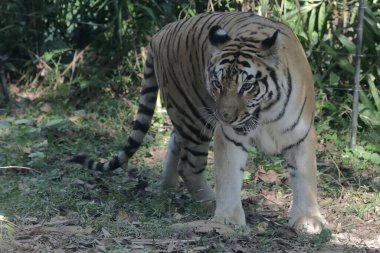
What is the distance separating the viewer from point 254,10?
7539 millimetres

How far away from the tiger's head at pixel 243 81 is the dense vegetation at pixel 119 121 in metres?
0.70

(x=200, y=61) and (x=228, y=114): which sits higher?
(x=200, y=61)

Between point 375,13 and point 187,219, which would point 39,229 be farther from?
point 375,13

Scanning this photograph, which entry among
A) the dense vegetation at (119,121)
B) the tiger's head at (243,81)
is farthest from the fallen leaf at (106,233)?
the tiger's head at (243,81)

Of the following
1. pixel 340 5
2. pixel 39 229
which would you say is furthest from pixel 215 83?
pixel 340 5

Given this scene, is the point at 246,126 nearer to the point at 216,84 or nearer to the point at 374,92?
the point at 216,84

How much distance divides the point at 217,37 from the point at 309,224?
1.27 meters

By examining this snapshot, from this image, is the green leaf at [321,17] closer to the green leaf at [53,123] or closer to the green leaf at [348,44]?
the green leaf at [348,44]

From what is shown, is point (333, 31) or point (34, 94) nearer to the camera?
point (333, 31)

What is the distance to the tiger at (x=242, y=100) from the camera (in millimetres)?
4500

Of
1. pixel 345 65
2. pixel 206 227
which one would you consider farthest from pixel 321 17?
pixel 206 227

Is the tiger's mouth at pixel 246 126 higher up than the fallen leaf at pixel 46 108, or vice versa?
the tiger's mouth at pixel 246 126

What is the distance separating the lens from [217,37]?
15.3ft

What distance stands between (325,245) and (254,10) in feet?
11.8
